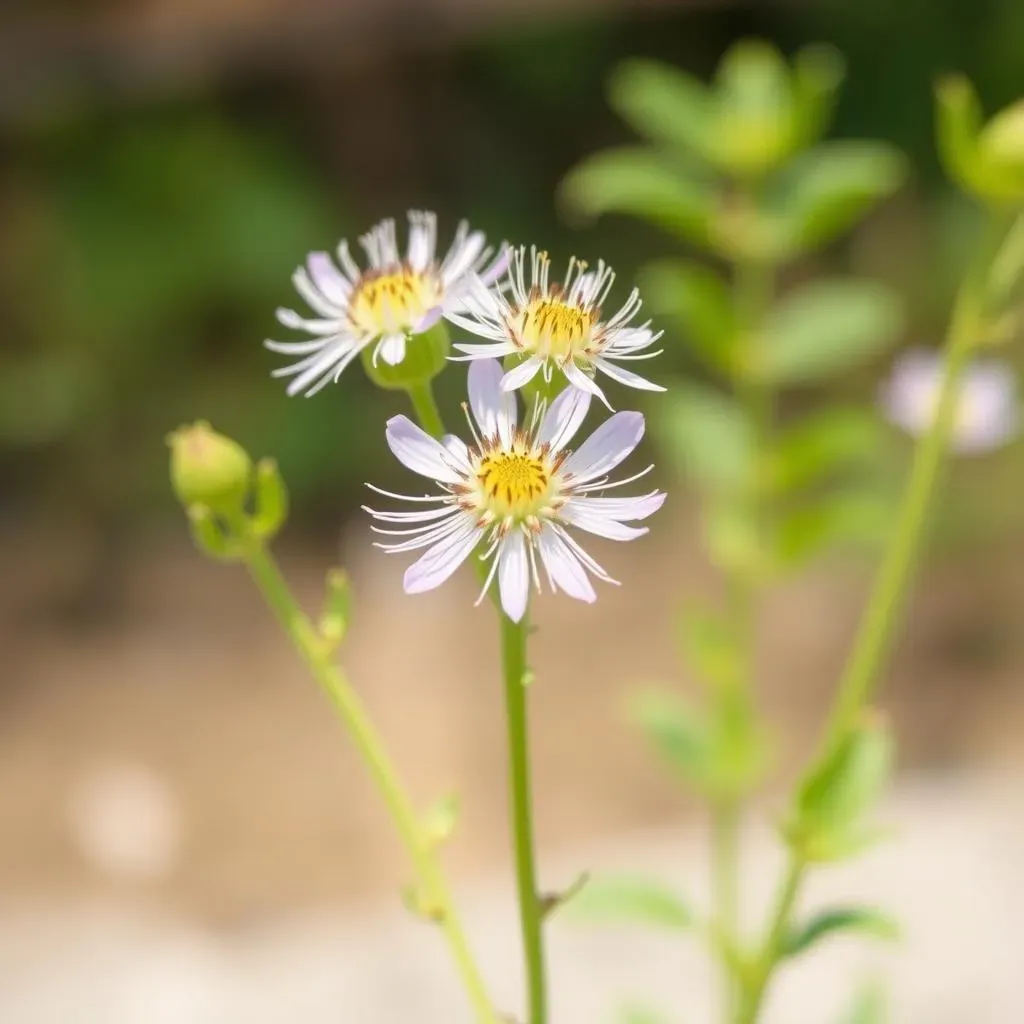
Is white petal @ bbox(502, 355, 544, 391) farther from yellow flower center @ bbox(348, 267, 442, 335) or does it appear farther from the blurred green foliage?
the blurred green foliage

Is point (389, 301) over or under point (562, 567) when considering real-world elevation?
over

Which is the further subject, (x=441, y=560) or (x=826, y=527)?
(x=826, y=527)

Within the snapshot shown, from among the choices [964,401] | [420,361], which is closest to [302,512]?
[964,401]

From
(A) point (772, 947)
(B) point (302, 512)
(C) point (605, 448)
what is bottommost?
(A) point (772, 947)

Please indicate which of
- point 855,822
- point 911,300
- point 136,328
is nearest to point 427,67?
point 136,328

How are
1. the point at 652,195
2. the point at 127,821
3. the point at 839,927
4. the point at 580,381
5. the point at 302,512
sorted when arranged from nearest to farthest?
the point at 580,381, the point at 839,927, the point at 652,195, the point at 127,821, the point at 302,512

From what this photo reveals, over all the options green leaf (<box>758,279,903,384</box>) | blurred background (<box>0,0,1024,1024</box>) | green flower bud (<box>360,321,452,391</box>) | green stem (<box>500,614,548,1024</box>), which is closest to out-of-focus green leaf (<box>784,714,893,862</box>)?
green stem (<box>500,614,548,1024</box>)

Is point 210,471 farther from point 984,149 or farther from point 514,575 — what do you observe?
point 984,149

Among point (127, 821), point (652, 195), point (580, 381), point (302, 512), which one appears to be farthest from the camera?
point (302, 512)
